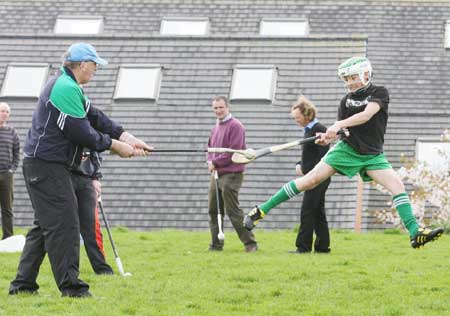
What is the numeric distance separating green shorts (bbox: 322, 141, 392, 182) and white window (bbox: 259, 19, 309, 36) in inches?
761

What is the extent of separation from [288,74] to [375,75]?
376cm

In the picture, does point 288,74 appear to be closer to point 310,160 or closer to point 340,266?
point 310,160

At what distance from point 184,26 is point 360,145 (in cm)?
2064

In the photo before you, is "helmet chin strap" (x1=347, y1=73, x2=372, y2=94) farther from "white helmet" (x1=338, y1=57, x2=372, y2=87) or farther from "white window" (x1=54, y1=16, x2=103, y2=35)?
"white window" (x1=54, y1=16, x2=103, y2=35)

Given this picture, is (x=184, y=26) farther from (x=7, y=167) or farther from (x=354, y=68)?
(x=354, y=68)

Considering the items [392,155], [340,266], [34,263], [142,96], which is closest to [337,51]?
[392,155]

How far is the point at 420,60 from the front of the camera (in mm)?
28766

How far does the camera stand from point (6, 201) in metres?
16.8

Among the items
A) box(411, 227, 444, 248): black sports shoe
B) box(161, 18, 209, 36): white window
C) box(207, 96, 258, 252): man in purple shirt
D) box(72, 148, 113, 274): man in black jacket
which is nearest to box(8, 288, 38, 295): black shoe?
box(72, 148, 113, 274): man in black jacket

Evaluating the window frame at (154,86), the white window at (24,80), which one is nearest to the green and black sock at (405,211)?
the window frame at (154,86)

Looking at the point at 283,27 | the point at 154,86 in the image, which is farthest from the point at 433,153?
the point at 283,27

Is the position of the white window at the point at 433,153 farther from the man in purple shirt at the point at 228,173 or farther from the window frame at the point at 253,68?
the man in purple shirt at the point at 228,173

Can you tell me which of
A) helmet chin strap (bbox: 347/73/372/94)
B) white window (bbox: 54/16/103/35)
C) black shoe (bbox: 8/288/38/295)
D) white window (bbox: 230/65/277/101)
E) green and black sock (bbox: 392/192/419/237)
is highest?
white window (bbox: 54/16/103/35)

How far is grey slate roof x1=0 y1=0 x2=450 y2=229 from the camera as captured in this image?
2259 cm
